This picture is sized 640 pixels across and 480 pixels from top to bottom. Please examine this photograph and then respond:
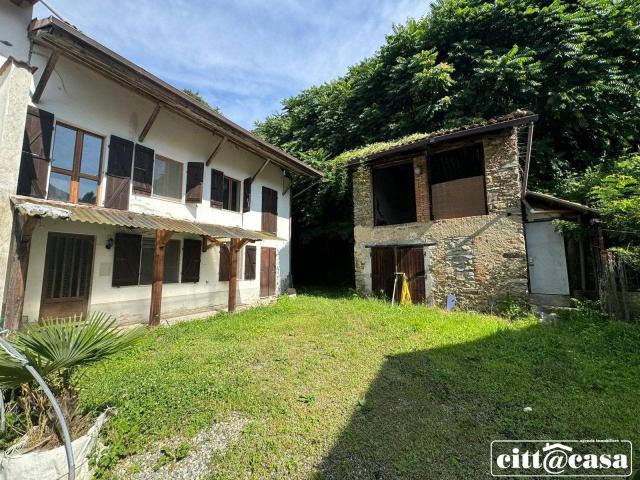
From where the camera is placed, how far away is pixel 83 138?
268 inches

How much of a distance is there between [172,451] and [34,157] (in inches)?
258

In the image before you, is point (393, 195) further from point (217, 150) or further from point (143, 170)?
point (143, 170)

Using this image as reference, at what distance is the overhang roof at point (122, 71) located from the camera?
5.43 m

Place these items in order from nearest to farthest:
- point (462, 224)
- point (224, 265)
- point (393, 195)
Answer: point (462, 224) < point (224, 265) < point (393, 195)

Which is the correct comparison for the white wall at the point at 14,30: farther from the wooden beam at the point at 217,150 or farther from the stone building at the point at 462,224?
the stone building at the point at 462,224

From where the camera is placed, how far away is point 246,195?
11.2 m

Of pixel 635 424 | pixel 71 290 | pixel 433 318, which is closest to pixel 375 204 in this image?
pixel 433 318

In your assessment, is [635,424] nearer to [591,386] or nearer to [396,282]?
[591,386]

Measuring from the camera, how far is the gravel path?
2.60 meters

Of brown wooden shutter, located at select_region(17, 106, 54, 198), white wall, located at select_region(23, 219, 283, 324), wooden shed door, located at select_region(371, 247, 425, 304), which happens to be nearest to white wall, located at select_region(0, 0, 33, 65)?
brown wooden shutter, located at select_region(17, 106, 54, 198)

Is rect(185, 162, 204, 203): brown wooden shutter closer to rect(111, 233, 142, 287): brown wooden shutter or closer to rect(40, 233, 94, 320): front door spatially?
rect(111, 233, 142, 287): brown wooden shutter

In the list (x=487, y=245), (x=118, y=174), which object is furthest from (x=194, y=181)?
(x=487, y=245)

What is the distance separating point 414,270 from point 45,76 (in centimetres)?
1066

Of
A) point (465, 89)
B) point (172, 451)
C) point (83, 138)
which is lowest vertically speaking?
point (172, 451)
